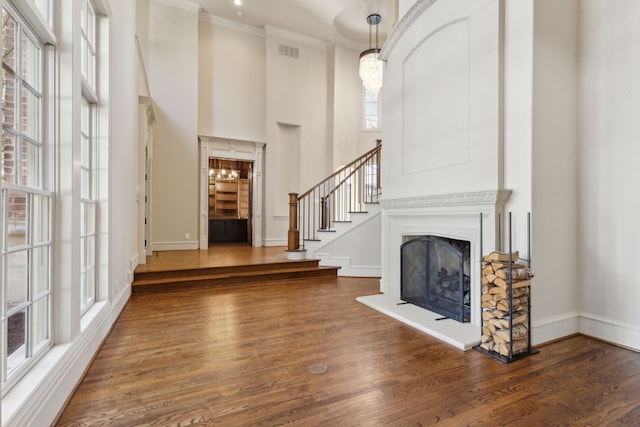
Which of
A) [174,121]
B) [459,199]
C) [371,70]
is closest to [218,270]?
[459,199]

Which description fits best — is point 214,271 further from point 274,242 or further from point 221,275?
point 274,242

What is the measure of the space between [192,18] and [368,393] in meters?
8.67

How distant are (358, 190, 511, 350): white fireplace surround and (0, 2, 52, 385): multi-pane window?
3.01 meters

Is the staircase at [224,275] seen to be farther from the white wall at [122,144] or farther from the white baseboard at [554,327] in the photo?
the white baseboard at [554,327]

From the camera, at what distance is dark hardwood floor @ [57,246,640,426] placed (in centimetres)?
179

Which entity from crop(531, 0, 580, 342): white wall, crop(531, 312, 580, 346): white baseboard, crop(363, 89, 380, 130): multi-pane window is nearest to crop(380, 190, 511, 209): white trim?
crop(531, 0, 580, 342): white wall

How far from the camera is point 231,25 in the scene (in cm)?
811

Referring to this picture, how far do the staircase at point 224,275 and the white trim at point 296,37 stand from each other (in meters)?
6.36

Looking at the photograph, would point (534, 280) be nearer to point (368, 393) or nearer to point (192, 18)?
point (368, 393)

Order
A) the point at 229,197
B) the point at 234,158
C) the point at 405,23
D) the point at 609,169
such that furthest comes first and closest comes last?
the point at 229,197 < the point at 234,158 < the point at 405,23 < the point at 609,169

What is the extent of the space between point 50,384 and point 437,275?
134 inches

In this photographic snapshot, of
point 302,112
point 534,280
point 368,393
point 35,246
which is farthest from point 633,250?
point 302,112

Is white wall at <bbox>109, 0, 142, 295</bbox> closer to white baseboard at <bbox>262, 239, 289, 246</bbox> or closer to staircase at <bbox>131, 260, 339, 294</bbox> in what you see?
staircase at <bbox>131, 260, 339, 294</bbox>

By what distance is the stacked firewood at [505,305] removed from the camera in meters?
2.53
